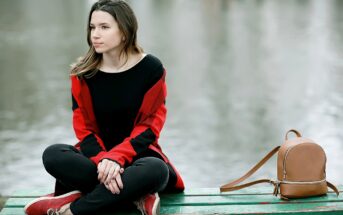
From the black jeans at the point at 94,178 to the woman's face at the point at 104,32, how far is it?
45 centimetres

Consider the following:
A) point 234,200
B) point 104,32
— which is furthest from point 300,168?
→ point 104,32

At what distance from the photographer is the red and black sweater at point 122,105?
2746mm

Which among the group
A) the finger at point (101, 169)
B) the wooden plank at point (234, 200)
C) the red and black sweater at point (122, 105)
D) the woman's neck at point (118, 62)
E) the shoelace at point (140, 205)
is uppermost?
the woman's neck at point (118, 62)

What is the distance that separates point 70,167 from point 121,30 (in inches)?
24.3

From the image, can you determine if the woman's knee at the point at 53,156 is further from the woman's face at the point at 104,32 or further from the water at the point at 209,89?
the water at the point at 209,89

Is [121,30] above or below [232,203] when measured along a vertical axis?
above

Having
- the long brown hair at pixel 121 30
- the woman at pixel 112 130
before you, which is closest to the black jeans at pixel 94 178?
the woman at pixel 112 130

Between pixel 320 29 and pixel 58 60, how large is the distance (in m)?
5.73

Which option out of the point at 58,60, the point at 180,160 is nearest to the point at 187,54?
the point at 58,60

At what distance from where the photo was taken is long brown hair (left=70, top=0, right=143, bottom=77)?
272 centimetres

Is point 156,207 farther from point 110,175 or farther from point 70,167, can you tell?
point 70,167

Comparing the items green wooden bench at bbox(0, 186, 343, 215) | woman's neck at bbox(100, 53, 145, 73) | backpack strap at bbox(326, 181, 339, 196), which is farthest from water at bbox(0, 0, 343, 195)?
woman's neck at bbox(100, 53, 145, 73)

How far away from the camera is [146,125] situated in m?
2.75

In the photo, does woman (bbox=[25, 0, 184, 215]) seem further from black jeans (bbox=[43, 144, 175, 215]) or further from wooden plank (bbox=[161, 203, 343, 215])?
wooden plank (bbox=[161, 203, 343, 215])
